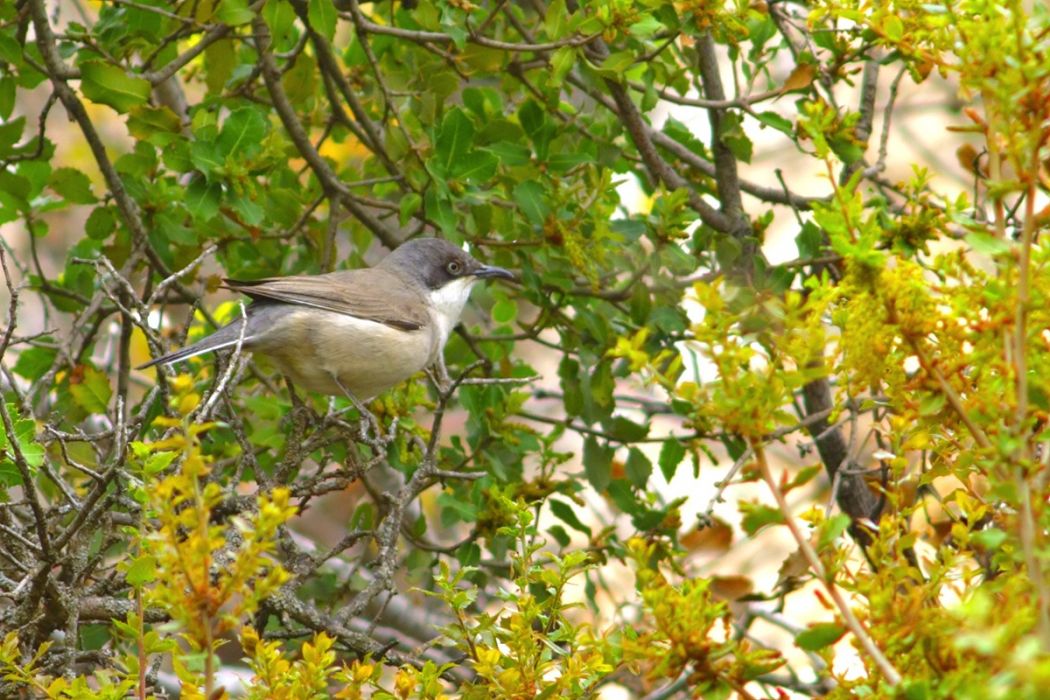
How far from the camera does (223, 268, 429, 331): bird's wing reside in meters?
4.51

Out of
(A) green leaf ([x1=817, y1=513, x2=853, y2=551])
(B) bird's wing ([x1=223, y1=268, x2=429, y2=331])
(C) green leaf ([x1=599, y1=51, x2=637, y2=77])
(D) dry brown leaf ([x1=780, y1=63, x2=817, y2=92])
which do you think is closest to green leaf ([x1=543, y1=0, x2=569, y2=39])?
(C) green leaf ([x1=599, y1=51, x2=637, y2=77])

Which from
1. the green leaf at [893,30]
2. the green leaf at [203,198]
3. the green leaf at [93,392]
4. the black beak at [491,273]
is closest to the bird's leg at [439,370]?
the black beak at [491,273]

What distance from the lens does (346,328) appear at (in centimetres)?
479

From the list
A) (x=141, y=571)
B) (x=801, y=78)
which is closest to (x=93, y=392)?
(x=141, y=571)

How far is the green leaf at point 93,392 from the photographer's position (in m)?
4.07

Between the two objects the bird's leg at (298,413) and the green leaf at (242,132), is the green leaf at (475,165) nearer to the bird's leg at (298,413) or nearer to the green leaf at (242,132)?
the green leaf at (242,132)

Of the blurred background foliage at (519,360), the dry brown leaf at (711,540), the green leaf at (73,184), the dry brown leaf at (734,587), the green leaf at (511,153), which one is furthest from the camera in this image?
the dry brown leaf at (711,540)

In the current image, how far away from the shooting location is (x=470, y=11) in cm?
400

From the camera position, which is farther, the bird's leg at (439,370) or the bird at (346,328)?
the bird's leg at (439,370)

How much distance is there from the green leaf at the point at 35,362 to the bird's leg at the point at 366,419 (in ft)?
3.68

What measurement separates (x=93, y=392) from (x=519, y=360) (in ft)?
5.65

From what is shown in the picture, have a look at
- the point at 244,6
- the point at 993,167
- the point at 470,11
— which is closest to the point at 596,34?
the point at 470,11

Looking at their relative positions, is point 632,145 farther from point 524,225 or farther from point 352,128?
point 352,128

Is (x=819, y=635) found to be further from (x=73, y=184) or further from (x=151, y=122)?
(x=73, y=184)
